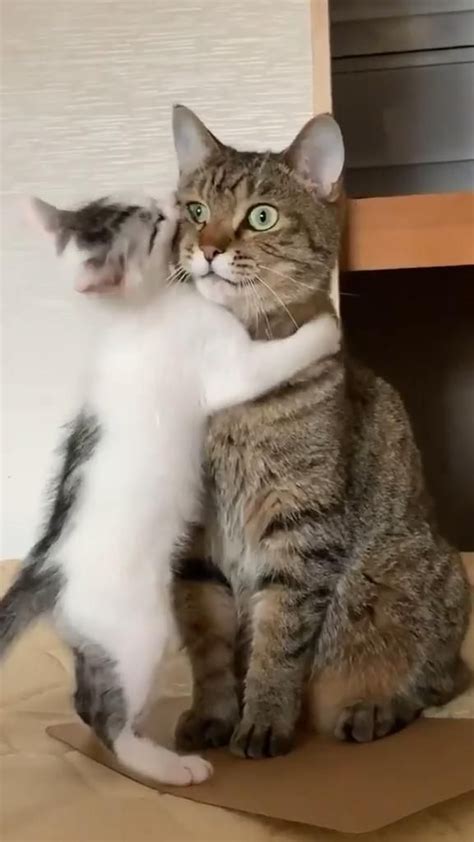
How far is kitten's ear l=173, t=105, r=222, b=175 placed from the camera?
1.14 metres

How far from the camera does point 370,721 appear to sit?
3.32ft

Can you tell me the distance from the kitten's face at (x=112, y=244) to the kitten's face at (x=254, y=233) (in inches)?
1.5

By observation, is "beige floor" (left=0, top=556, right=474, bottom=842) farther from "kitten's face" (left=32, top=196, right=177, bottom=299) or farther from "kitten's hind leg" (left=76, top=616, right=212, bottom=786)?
"kitten's face" (left=32, top=196, right=177, bottom=299)

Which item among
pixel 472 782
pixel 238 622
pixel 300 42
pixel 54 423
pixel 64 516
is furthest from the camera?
pixel 54 423

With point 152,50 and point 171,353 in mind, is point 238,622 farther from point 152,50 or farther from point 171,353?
point 152,50

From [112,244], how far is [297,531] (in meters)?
0.35

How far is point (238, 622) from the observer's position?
42.7 inches

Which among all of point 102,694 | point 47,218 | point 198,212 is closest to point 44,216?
point 47,218

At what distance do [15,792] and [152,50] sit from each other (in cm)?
127

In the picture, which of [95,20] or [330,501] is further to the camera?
[95,20]

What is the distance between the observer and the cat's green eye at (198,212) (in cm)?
109

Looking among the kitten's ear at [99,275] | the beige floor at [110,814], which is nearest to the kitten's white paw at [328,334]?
the kitten's ear at [99,275]

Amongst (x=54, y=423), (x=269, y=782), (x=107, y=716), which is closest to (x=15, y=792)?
(x=107, y=716)

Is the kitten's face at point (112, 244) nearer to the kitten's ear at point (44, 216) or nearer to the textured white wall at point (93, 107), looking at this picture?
the kitten's ear at point (44, 216)
